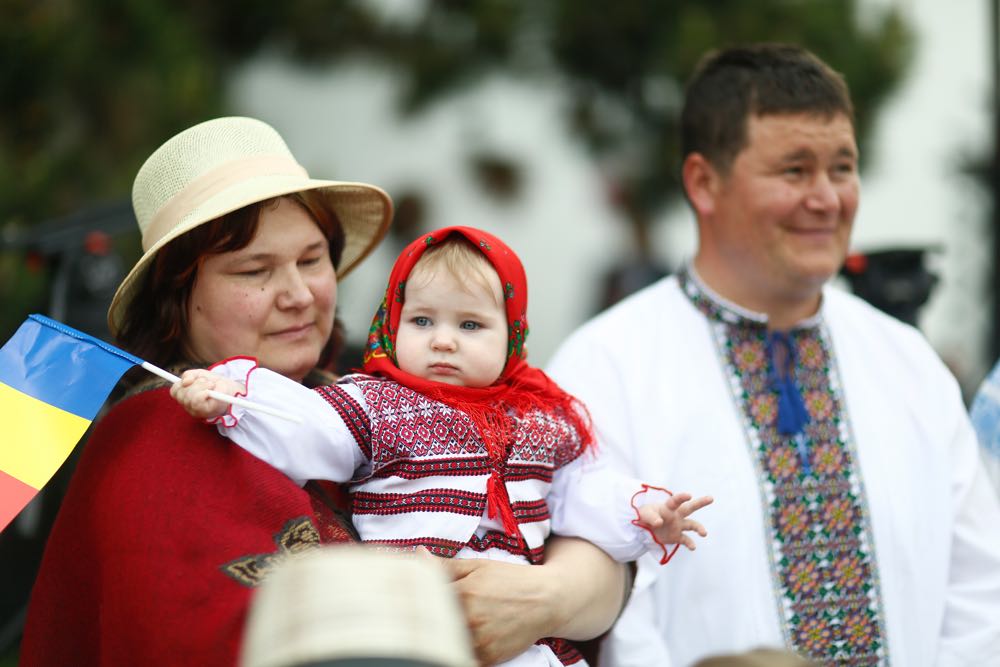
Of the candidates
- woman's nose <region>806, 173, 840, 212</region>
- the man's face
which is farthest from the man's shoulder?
woman's nose <region>806, 173, 840, 212</region>

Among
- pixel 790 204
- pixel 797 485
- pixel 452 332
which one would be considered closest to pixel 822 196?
pixel 790 204

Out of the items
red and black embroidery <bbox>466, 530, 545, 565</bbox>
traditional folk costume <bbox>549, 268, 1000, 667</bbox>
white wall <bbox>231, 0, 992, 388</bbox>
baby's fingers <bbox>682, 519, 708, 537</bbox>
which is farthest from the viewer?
white wall <bbox>231, 0, 992, 388</bbox>

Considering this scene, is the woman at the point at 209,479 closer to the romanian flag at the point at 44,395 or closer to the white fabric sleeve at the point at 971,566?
the romanian flag at the point at 44,395

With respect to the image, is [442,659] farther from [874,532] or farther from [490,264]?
[874,532]

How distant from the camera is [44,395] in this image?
92.7 inches

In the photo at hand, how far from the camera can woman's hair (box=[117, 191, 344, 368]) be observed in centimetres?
256

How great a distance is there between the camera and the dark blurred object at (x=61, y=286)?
3.77 meters

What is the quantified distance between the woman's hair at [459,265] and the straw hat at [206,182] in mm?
323

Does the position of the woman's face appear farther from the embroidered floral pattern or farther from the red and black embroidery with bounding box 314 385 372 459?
the embroidered floral pattern

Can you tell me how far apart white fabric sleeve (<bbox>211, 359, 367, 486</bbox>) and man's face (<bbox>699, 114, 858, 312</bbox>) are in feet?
4.93

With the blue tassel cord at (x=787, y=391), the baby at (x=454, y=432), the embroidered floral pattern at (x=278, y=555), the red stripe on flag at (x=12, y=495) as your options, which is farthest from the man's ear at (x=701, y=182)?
the red stripe on flag at (x=12, y=495)

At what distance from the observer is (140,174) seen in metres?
2.77

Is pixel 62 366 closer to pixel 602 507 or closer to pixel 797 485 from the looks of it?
pixel 602 507

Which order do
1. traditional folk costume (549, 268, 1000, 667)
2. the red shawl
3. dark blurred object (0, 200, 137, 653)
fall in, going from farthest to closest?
dark blurred object (0, 200, 137, 653) → traditional folk costume (549, 268, 1000, 667) → the red shawl
